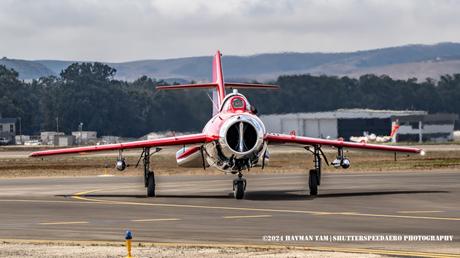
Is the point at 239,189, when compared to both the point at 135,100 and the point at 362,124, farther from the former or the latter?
the point at 135,100

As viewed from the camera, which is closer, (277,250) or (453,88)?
(277,250)

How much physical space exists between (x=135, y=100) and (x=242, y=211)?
488 ft

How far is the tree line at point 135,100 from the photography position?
561ft

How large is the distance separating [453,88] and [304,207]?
6711 inches

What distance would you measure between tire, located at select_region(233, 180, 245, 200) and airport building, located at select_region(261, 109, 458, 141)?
115661mm

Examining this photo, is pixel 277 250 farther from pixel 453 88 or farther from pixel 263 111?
pixel 453 88

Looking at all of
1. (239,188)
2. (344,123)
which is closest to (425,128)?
(344,123)

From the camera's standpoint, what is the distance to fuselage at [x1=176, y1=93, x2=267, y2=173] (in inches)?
1293

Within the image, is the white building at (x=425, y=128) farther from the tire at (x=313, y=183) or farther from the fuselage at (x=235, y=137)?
the fuselage at (x=235, y=137)

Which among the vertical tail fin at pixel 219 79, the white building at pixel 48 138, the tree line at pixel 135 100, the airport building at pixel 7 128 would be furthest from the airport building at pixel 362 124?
the vertical tail fin at pixel 219 79

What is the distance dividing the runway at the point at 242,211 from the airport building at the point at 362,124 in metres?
109

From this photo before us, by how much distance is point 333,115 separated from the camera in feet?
531

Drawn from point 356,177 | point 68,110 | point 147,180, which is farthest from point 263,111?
point 147,180

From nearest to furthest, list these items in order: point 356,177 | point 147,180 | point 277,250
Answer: point 277,250
point 147,180
point 356,177
